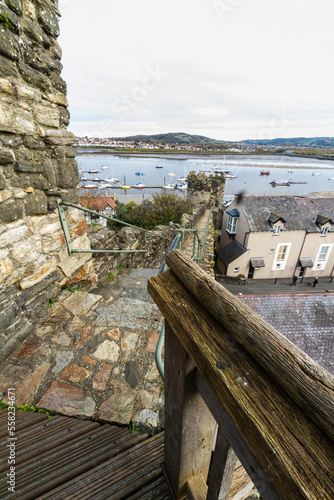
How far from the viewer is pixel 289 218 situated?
56.6 ft

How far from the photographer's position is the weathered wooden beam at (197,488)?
3.57 feet

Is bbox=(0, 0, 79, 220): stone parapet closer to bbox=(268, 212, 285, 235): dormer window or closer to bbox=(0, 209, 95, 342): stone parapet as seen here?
bbox=(0, 209, 95, 342): stone parapet

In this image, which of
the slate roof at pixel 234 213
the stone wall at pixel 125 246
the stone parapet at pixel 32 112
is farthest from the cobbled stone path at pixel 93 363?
the slate roof at pixel 234 213

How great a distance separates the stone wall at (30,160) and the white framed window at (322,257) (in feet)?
67.5

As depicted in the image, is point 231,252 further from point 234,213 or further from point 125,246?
point 125,246

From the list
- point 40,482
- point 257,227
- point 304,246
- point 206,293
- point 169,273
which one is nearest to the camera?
point 206,293

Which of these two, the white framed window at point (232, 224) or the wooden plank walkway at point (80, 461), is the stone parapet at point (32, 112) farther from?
the white framed window at point (232, 224)

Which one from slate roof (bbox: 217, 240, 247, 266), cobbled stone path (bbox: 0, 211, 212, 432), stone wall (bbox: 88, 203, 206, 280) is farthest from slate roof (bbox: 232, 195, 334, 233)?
cobbled stone path (bbox: 0, 211, 212, 432)

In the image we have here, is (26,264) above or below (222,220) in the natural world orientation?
above

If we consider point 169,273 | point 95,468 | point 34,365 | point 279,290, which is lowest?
point 279,290

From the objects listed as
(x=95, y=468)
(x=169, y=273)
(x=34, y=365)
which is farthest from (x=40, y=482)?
(x=169, y=273)

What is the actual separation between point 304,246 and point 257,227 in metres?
4.61

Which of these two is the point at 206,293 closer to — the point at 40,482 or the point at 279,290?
the point at 40,482

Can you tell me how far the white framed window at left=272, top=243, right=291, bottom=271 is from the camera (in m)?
18.1
